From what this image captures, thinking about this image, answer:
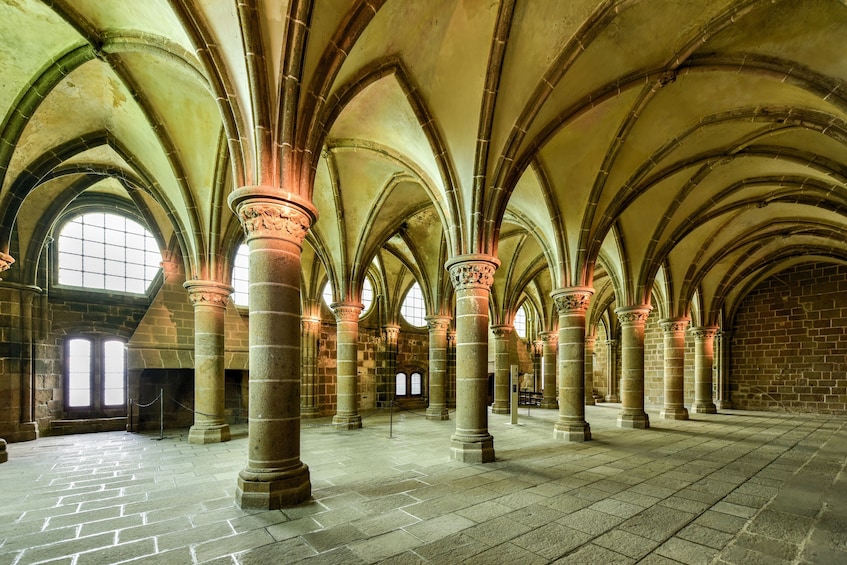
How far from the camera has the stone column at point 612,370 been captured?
70.9 feet

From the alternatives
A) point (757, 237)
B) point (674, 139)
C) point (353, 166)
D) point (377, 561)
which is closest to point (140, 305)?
point (353, 166)

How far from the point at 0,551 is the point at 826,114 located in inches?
460

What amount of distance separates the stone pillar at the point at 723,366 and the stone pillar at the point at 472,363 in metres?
15.6

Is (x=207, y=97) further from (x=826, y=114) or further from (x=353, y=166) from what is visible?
(x=826, y=114)

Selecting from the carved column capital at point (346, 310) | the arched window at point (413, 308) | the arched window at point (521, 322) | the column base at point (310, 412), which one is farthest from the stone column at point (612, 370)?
the carved column capital at point (346, 310)

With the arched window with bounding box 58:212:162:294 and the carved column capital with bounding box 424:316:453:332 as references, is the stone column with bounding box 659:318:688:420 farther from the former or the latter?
the arched window with bounding box 58:212:162:294

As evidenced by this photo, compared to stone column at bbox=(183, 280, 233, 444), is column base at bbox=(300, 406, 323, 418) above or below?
below

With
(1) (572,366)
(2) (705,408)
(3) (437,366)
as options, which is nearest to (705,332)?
(2) (705,408)

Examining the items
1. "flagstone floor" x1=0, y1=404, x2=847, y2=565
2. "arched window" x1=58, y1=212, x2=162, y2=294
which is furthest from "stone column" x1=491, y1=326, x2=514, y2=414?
"arched window" x1=58, y1=212, x2=162, y2=294

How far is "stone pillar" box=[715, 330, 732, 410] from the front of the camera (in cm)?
1770

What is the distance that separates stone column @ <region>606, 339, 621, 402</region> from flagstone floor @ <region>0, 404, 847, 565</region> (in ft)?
45.5

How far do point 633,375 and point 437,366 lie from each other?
5.01m

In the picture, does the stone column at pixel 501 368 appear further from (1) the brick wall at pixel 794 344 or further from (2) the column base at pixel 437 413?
(1) the brick wall at pixel 794 344

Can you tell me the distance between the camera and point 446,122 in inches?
271
